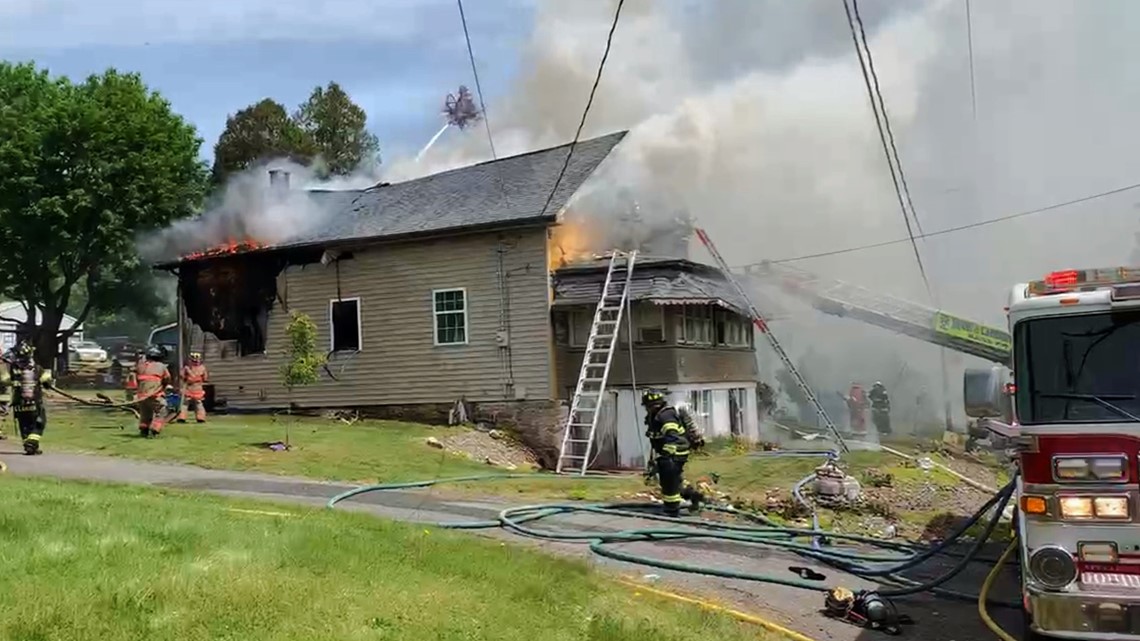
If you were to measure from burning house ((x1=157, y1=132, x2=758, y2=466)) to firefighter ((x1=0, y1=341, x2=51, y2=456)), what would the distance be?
8.43 metres

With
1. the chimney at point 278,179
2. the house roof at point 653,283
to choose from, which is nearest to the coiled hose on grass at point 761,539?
the house roof at point 653,283

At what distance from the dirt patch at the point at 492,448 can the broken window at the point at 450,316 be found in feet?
7.56

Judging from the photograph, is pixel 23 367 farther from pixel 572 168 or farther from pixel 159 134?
pixel 159 134

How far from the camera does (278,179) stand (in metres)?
25.7

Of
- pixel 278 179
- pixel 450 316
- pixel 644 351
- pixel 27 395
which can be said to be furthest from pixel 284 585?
pixel 278 179

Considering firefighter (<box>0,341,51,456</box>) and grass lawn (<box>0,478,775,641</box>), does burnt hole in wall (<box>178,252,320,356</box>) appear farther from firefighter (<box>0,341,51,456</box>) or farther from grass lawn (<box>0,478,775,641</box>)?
grass lawn (<box>0,478,775,641</box>)

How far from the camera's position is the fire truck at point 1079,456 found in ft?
16.7

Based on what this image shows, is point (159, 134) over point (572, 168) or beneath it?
over

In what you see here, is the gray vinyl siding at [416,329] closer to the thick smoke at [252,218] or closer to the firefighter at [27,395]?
the thick smoke at [252,218]

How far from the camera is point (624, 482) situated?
14.8 metres

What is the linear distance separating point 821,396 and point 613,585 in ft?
84.4

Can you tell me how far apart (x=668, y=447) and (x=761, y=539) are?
1.78 meters

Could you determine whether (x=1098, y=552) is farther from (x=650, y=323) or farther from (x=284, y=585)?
(x=650, y=323)

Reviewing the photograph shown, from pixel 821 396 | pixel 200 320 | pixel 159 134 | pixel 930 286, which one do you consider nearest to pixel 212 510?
pixel 200 320
